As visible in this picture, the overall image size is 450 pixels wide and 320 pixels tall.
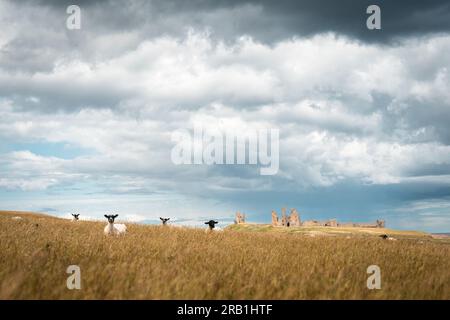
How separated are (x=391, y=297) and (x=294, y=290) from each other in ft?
5.27

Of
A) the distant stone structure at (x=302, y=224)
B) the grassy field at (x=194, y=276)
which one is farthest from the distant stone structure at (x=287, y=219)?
the grassy field at (x=194, y=276)

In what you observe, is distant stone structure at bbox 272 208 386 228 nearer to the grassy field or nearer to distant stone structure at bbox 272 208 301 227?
distant stone structure at bbox 272 208 301 227

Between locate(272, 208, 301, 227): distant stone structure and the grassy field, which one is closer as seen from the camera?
the grassy field

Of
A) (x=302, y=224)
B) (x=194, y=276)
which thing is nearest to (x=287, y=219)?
(x=302, y=224)

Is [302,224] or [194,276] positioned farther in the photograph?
[302,224]

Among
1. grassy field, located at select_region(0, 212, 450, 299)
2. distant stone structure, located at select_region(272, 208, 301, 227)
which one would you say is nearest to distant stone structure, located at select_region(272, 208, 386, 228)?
distant stone structure, located at select_region(272, 208, 301, 227)

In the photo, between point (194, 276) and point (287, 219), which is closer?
point (194, 276)

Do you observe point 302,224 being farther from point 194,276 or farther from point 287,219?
point 194,276

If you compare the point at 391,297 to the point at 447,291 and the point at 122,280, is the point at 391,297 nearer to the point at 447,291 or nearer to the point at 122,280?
the point at 447,291

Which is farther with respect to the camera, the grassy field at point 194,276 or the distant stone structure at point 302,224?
the distant stone structure at point 302,224

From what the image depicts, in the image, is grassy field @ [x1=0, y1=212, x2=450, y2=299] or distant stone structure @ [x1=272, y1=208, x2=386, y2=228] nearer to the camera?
grassy field @ [x1=0, y1=212, x2=450, y2=299]

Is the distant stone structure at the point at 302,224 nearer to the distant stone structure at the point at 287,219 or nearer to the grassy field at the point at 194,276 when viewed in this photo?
the distant stone structure at the point at 287,219
